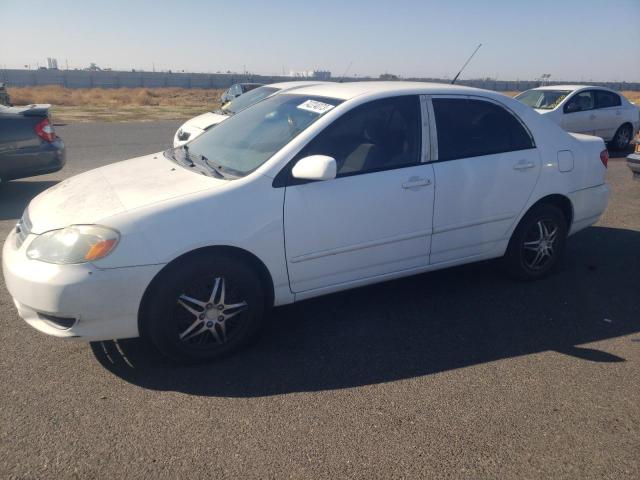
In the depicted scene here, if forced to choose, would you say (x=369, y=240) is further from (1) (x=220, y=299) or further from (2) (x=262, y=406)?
(2) (x=262, y=406)

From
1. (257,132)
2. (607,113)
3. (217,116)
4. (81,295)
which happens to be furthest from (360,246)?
(607,113)

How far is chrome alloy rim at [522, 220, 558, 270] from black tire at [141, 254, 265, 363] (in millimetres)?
2535

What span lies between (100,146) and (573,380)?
40.6ft

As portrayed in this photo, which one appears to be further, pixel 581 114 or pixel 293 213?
pixel 581 114

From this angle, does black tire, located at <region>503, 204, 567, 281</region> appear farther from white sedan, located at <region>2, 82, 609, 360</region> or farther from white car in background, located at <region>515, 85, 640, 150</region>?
white car in background, located at <region>515, 85, 640, 150</region>

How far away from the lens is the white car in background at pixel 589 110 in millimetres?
12297

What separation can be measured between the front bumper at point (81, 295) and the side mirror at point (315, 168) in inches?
41.2

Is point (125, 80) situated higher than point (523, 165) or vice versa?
point (523, 165)

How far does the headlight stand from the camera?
3082 mm

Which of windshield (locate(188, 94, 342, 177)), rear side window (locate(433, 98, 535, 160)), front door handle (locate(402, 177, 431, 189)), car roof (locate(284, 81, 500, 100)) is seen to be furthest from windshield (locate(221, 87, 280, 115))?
front door handle (locate(402, 177, 431, 189))

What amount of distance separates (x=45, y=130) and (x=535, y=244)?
22.0 feet

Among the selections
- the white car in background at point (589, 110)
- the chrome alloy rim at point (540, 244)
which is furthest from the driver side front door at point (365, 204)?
the white car in background at point (589, 110)

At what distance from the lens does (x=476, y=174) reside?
4.27m

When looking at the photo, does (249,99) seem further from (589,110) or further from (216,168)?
(589,110)
